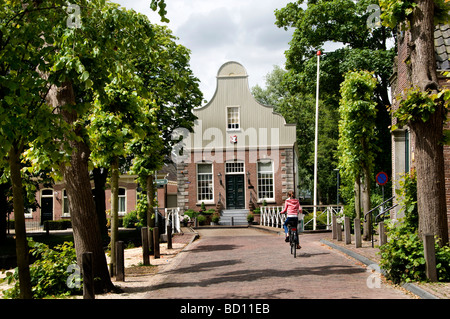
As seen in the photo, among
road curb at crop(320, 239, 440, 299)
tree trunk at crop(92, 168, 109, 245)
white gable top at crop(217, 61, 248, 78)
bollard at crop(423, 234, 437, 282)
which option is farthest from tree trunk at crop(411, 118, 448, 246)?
white gable top at crop(217, 61, 248, 78)

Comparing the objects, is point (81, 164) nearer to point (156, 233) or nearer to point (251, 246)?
point (156, 233)

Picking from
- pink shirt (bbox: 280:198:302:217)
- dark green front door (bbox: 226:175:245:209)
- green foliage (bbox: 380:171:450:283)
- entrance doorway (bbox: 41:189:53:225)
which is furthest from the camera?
entrance doorway (bbox: 41:189:53:225)

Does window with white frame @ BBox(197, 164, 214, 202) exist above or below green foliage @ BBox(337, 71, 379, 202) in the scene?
below

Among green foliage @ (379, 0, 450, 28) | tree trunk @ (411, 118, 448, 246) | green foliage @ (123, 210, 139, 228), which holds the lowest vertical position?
green foliage @ (123, 210, 139, 228)

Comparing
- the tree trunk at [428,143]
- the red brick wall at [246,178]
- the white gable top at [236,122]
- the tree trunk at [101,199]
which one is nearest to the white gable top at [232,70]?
the white gable top at [236,122]

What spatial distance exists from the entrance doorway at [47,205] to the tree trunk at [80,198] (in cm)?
3748

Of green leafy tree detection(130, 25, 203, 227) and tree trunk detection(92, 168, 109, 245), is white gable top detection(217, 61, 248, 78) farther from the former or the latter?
tree trunk detection(92, 168, 109, 245)

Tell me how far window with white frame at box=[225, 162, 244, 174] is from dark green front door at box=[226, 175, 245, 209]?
0.36 m

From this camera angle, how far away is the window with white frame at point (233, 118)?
A: 3578 centimetres

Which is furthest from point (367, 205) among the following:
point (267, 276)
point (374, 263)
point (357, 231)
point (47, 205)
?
point (47, 205)

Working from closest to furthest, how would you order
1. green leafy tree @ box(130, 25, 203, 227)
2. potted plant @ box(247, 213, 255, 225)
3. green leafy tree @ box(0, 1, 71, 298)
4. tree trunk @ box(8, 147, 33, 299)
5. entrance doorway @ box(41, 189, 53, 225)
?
green leafy tree @ box(0, 1, 71, 298)
tree trunk @ box(8, 147, 33, 299)
green leafy tree @ box(130, 25, 203, 227)
potted plant @ box(247, 213, 255, 225)
entrance doorway @ box(41, 189, 53, 225)

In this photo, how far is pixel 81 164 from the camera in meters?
8.98

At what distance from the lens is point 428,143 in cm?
909

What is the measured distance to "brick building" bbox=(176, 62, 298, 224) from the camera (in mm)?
35031
